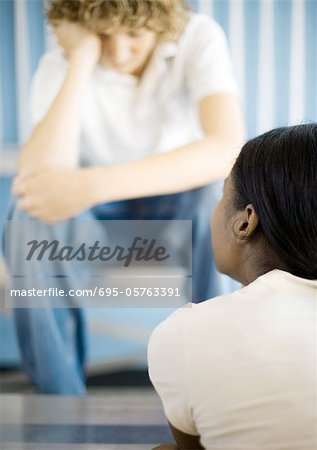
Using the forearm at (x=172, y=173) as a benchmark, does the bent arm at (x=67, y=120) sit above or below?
above

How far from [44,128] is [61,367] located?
584 millimetres

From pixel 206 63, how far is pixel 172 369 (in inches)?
45.5

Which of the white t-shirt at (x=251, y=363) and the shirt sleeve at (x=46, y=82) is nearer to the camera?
the white t-shirt at (x=251, y=363)

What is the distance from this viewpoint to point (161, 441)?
128 centimetres

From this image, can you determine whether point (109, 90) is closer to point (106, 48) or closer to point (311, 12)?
point (106, 48)

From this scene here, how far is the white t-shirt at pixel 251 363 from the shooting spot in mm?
764

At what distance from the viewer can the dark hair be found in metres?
0.81

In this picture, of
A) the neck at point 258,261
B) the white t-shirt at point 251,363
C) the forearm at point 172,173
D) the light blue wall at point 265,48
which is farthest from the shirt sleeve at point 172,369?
the light blue wall at point 265,48

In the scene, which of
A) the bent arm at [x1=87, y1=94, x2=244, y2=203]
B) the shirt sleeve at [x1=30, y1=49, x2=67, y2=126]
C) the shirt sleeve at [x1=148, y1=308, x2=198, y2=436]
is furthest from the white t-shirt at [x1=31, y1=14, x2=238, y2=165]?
the shirt sleeve at [x1=148, y1=308, x2=198, y2=436]

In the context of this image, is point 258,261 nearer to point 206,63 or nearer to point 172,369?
point 172,369

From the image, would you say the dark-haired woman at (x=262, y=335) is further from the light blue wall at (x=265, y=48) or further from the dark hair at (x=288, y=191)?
the light blue wall at (x=265, y=48)

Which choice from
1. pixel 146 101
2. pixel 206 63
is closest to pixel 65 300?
pixel 146 101

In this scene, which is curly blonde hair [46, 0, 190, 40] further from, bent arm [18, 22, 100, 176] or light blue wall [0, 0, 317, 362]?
light blue wall [0, 0, 317, 362]

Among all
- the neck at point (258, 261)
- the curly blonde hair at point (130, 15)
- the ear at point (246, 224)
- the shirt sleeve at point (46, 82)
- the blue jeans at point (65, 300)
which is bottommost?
the blue jeans at point (65, 300)
